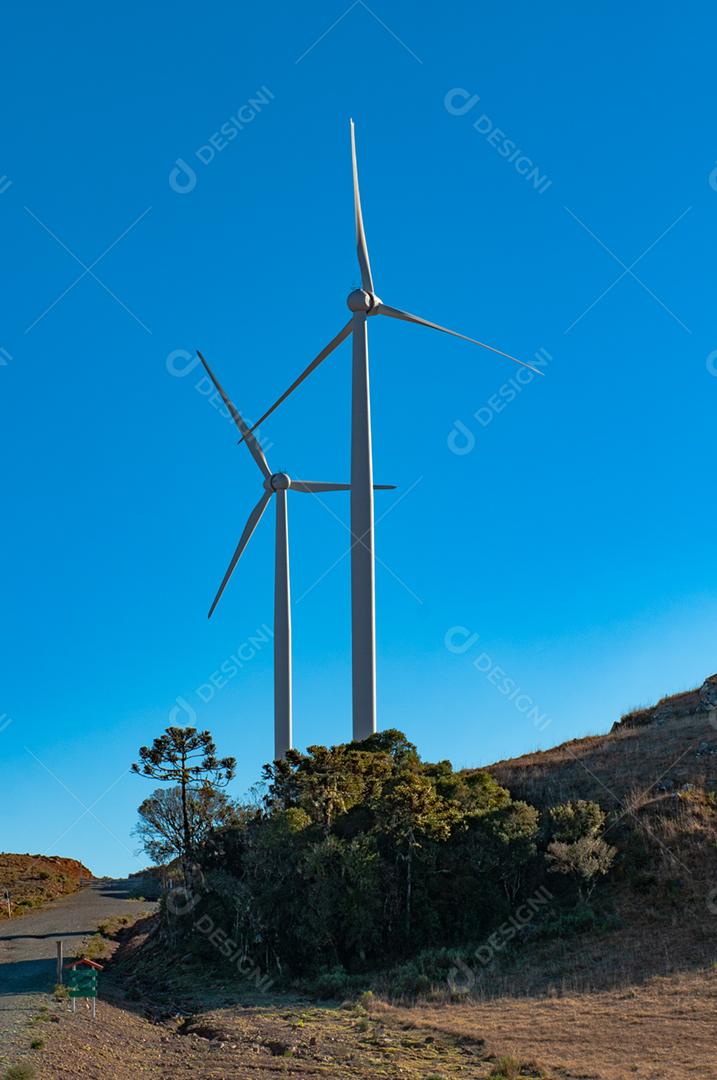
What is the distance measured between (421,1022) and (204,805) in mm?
21164

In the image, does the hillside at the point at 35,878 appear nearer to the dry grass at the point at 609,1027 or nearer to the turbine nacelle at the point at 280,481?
the turbine nacelle at the point at 280,481

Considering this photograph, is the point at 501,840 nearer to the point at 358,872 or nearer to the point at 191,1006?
the point at 358,872

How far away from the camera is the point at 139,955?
5006 cm

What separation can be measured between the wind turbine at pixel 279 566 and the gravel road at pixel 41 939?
15.2 meters

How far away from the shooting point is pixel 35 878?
93.2 m

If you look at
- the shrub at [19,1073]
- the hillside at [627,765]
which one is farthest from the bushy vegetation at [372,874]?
the shrub at [19,1073]

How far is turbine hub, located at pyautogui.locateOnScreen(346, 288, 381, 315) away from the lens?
219ft

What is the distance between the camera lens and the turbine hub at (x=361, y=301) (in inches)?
2625

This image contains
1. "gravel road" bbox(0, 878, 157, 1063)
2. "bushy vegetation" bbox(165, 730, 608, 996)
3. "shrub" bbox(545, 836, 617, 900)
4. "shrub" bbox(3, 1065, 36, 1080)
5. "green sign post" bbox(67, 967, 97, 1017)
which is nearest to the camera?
"shrub" bbox(3, 1065, 36, 1080)

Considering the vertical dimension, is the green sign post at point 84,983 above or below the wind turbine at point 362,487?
below

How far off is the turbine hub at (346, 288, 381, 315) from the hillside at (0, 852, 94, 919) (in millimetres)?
43408

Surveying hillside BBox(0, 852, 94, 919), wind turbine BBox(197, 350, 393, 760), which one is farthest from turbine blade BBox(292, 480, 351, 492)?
hillside BBox(0, 852, 94, 919)

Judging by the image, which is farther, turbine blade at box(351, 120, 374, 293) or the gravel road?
turbine blade at box(351, 120, 374, 293)

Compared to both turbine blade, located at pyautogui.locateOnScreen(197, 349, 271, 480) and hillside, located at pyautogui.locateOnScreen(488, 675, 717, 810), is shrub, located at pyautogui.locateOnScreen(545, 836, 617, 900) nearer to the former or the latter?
hillside, located at pyautogui.locateOnScreen(488, 675, 717, 810)
